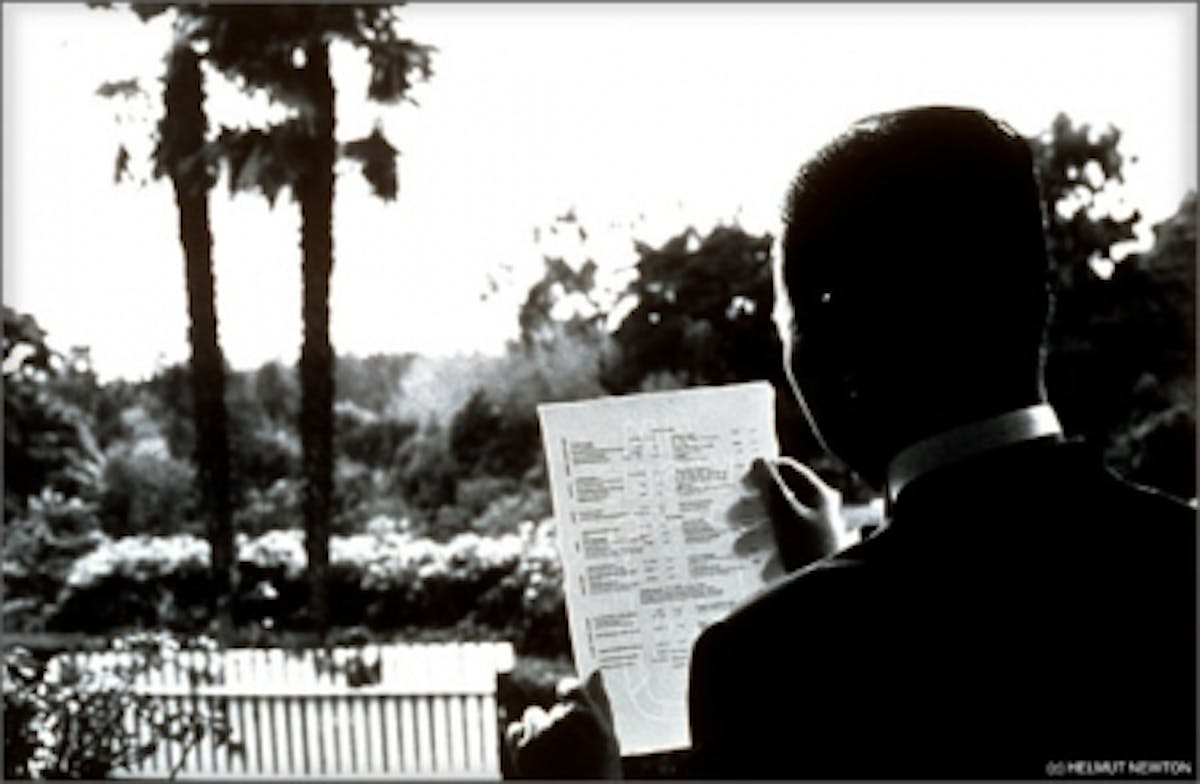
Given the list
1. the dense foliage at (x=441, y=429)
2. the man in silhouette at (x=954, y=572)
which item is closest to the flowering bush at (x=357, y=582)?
the dense foliage at (x=441, y=429)

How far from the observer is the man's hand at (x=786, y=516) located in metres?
1.13

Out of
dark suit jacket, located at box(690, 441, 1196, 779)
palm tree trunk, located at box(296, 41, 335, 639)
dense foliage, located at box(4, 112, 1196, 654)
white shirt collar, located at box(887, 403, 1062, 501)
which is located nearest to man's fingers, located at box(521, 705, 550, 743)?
dark suit jacket, located at box(690, 441, 1196, 779)

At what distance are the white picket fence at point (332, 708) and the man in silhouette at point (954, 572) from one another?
1509 millimetres

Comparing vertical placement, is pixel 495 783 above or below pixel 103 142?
below

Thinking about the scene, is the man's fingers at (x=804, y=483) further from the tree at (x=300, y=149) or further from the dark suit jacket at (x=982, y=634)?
the tree at (x=300, y=149)

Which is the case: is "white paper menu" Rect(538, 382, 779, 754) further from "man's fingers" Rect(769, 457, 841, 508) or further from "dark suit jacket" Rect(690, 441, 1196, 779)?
"dark suit jacket" Rect(690, 441, 1196, 779)

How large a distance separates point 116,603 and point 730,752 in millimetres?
1754

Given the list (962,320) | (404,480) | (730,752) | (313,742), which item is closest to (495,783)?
(313,742)

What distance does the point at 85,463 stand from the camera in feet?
7.23

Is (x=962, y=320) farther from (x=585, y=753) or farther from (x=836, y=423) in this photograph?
(x=585, y=753)

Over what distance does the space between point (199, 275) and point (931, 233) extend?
1618mm

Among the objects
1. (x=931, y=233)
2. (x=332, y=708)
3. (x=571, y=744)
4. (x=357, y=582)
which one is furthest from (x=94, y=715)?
(x=931, y=233)

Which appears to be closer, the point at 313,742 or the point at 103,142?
the point at 103,142

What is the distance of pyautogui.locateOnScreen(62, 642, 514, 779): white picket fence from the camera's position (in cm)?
224
